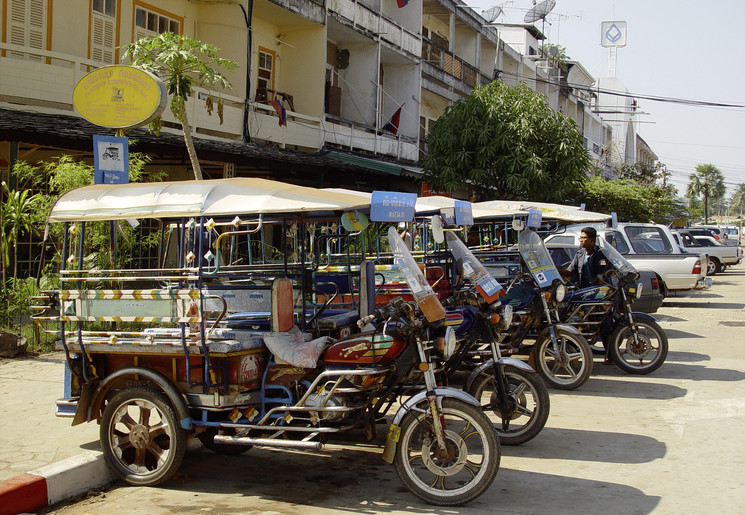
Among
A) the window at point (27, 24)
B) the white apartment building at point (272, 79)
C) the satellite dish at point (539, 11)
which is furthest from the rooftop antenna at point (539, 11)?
the window at point (27, 24)

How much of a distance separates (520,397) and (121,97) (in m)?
5.41

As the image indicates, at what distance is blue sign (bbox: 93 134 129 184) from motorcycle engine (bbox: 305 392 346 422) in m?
3.67

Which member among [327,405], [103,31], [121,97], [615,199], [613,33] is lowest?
[327,405]

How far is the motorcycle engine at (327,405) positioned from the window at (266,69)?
595 inches

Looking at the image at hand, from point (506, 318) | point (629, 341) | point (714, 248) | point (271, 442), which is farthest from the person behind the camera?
point (714, 248)

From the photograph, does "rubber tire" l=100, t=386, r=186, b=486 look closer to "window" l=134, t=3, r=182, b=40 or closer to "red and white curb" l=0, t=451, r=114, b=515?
"red and white curb" l=0, t=451, r=114, b=515

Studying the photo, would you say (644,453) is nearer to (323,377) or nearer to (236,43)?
(323,377)

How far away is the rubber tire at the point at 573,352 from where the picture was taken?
316 inches

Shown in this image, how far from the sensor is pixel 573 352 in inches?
321

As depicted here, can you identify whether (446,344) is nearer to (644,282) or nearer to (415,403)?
(415,403)

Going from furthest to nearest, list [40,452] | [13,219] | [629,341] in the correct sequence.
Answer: [13,219] → [629,341] → [40,452]

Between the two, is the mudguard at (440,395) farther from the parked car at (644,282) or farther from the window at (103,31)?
the window at (103,31)

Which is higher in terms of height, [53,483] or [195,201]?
[195,201]

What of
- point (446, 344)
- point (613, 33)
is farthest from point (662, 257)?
point (613, 33)
